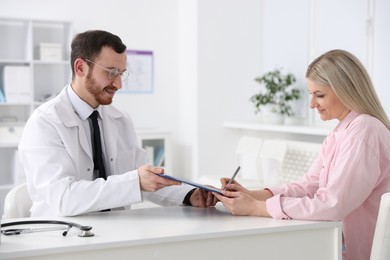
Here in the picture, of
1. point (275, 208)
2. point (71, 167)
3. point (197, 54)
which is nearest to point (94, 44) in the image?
point (71, 167)

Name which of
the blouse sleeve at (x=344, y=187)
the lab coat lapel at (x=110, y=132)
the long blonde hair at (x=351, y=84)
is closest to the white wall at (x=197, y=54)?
the lab coat lapel at (x=110, y=132)

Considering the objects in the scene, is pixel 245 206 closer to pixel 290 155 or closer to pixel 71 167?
pixel 71 167

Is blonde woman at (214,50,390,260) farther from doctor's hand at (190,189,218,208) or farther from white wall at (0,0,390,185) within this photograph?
white wall at (0,0,390,185)

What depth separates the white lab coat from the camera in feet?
6.15

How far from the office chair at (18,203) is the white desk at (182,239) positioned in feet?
1.22

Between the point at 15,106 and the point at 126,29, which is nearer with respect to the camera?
the point at 15,106

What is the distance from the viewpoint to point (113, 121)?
2.31 meters

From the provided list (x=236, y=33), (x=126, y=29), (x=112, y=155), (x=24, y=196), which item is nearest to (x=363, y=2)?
(x=236, y=33)

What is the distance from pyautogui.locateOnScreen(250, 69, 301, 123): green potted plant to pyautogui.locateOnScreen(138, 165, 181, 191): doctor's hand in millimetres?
3246

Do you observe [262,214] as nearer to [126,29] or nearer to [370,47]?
[370,47]

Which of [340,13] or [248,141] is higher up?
[340,13]

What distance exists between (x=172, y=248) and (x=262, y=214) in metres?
→ 0.40

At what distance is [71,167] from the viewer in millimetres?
1992

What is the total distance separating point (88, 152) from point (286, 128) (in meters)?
2.80
